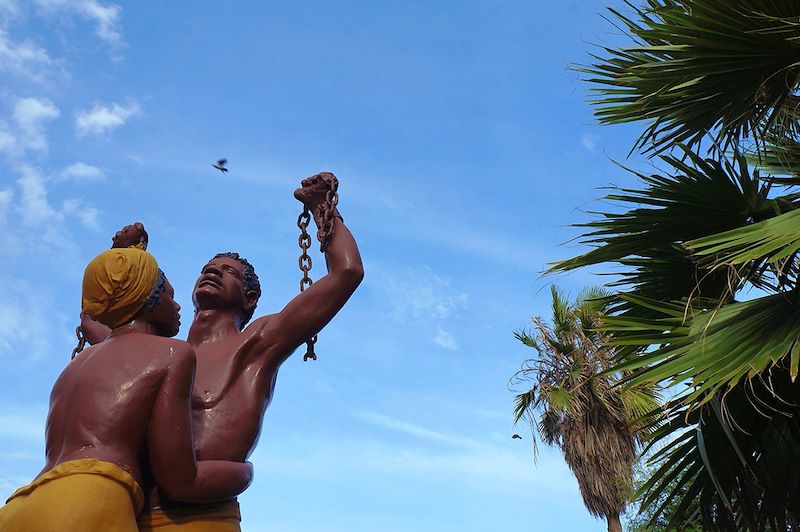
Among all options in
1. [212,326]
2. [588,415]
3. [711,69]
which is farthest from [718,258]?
[588,415]

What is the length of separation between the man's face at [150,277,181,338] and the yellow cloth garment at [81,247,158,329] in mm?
75

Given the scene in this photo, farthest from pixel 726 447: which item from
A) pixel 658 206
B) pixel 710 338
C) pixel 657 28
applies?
pixel 657 28

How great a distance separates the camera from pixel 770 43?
5.12 meters

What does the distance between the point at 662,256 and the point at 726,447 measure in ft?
4.25

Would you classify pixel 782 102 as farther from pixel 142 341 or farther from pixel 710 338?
pixel 142 341

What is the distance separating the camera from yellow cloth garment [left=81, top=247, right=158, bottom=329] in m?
2.66

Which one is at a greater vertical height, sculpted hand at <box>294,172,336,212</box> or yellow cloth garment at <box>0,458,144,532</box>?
sculpted hand at <box>294,172,336,212</box>

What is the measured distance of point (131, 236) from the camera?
352cm

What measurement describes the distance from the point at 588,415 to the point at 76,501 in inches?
479

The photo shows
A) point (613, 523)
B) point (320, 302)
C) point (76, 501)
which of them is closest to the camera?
point (76, 501)

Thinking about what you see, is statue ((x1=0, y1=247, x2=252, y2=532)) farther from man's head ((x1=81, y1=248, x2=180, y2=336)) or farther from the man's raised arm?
the man's raised arm

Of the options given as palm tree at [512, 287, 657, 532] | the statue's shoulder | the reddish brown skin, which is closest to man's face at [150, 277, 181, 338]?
the reddish brown skin

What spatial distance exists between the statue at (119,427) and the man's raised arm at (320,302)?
0.49m

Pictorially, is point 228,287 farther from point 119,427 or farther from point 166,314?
point 119,427
